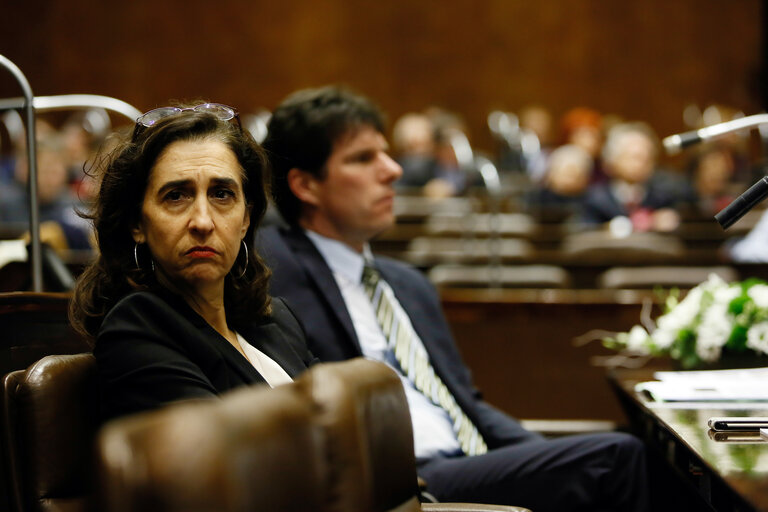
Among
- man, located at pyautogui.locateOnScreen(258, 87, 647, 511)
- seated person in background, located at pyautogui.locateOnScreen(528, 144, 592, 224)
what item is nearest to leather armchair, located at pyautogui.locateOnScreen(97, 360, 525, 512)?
man, located at pyautogui.locateOnScreen(258, 87, 647, 511)

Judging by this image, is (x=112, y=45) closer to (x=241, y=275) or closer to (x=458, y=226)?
(x=458, y=226)

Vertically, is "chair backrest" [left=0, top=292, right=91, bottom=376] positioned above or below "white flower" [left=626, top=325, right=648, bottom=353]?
above

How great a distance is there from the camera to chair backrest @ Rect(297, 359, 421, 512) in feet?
3.05

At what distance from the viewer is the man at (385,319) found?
6.51ft

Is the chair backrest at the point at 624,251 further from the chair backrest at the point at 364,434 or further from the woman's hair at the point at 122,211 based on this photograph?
the chair backrest at the point at 364,434

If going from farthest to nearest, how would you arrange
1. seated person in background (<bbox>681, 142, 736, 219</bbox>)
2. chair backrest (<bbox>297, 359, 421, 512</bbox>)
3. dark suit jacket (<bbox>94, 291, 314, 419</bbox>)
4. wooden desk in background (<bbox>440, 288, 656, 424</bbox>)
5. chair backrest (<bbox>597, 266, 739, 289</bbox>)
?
1. seated person in background (<bbox>681, 142, 736, 219</bbox>)
2. chair backrest (<bbox>597, 266, 739, 289</bbox>)
3. wooden desk in background (<bbox>440, 288, 656, 424</bbox>)
4. dark suit jacket (<bbox>94, 291, 314, 419</bbox>)
5. chair backrest (<bbox>297, 359, 421, 512</bbox>)

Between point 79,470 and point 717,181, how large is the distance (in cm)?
715

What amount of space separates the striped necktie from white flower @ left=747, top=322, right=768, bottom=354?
2.27 ft

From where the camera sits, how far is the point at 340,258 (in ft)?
7.76

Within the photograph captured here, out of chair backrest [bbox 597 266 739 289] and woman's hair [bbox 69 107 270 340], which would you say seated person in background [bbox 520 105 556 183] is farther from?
woman's hair [bbox 69 107 270 340]

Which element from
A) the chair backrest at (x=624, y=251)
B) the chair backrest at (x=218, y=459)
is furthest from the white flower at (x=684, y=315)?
the chair backrest at (x=624, y=251)

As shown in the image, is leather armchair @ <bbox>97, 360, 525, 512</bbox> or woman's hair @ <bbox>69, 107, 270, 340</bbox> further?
woman's hair @ <bbox>69, 107, 270, 340</bbox>

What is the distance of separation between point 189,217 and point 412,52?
10.2m

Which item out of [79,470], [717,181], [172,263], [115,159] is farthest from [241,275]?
[717,181]
